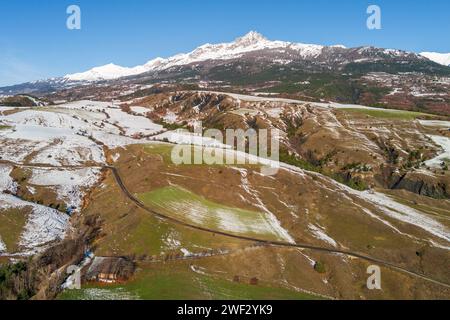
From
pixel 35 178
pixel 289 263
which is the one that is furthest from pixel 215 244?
pixel 35 178

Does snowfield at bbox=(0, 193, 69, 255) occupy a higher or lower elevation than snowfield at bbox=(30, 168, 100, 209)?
lower

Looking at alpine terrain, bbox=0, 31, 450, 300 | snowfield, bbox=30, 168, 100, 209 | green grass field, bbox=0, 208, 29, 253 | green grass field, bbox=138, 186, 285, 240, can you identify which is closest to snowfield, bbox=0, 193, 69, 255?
alpine terrain, bbox=0, 31, 450, 300

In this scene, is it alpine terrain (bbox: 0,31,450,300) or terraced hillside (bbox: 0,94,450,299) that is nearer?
alpine terrain (bbox: 0,31,450,300)

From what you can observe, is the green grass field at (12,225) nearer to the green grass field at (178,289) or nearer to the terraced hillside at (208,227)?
the terraced hillside at (208,227)

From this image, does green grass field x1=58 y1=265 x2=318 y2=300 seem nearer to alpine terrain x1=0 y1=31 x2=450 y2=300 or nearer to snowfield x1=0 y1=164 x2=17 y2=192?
alpine terrain x1=0 y1=31 x2=450 y2=300

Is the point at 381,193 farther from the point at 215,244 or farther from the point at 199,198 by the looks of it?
the point at 215,244

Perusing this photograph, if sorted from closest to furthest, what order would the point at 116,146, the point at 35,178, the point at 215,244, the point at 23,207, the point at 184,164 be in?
→ 1. the point at 215,244
2. the point at 23,207
3. the point at 35,178
4. the point at 184,164
5. the point at 116,146
